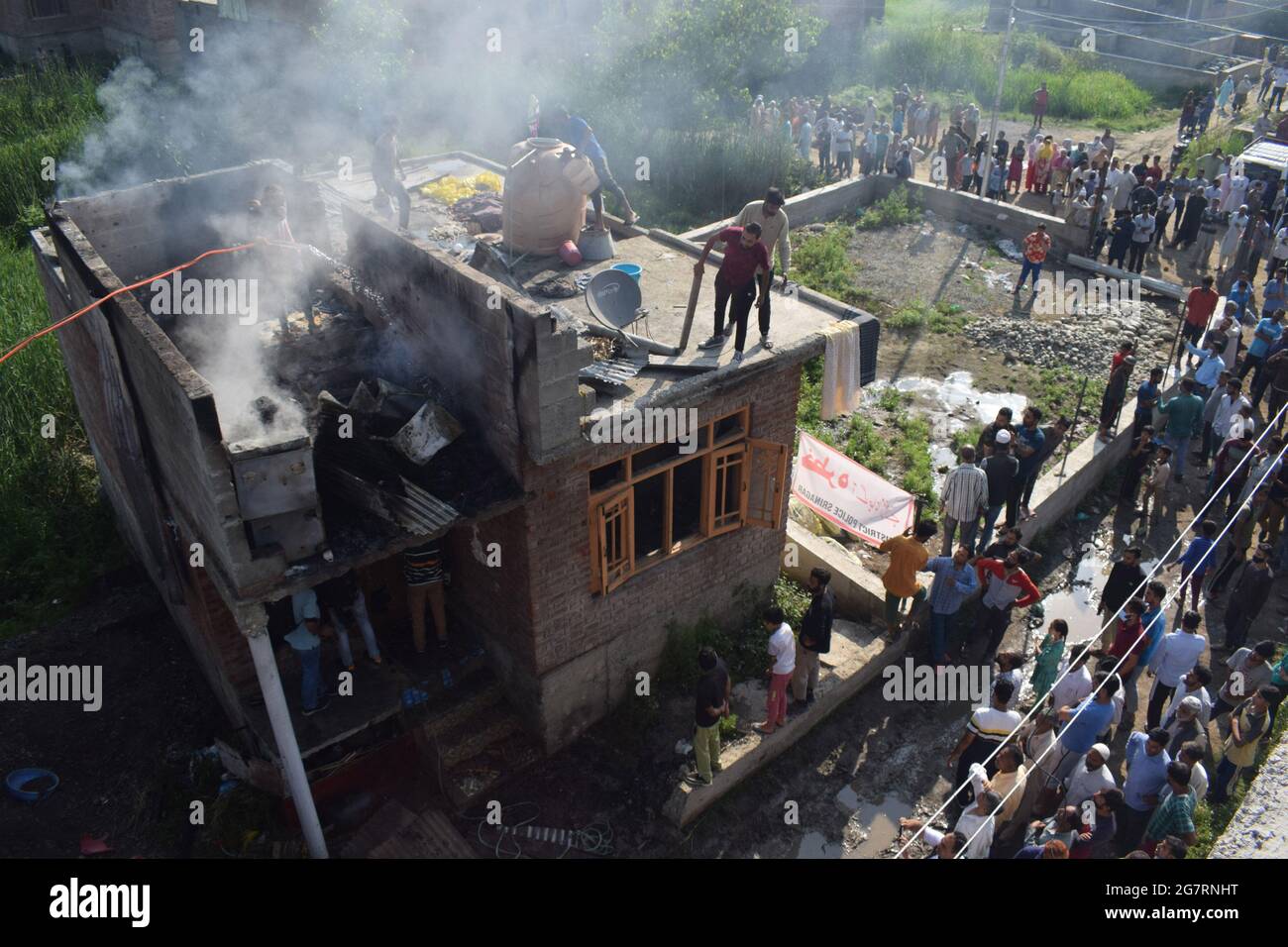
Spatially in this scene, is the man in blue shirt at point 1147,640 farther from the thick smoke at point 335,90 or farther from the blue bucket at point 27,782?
the thick smoke at point 335,90

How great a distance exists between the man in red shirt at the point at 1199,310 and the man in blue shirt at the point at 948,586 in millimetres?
8104

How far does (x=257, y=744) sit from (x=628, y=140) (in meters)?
18.9

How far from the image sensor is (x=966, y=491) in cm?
1115

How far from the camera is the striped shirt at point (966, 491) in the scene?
1110 centimetres

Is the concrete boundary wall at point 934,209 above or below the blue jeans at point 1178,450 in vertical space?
above

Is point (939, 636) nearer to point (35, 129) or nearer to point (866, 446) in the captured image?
point (866, 446)

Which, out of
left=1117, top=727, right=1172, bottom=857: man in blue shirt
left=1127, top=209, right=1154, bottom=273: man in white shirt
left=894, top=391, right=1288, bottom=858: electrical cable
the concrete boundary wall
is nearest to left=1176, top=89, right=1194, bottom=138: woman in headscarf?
the concrete boundary wall

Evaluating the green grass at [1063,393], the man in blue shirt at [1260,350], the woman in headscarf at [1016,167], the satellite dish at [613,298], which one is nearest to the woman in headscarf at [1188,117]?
the woman in headscarf at [1016,167]

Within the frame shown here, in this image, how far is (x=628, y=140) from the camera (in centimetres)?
2431

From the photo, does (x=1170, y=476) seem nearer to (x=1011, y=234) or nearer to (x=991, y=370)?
(x=991, y=370)
